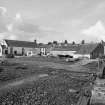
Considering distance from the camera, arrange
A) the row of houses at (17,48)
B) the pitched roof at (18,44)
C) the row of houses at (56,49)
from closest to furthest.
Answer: the row of houses at (56,49)
the row of houses at (17,48)
the pitched roof at (18,44)

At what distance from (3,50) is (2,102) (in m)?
55.9

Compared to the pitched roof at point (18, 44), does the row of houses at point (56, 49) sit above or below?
below

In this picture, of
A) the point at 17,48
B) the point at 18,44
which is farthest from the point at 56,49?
the point at 17,48

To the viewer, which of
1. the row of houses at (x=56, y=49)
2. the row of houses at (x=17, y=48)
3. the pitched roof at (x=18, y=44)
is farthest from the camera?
the pitched roof at (x=18, y=44)

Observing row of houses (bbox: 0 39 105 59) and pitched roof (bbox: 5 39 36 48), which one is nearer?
row of houses (bbox: 0 39 105 59)

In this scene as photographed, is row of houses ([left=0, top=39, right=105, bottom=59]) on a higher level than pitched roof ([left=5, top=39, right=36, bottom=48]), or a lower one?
lower

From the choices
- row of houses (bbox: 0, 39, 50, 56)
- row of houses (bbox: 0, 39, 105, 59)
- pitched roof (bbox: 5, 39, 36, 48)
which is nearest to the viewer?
row of houses (bbox: 0, 39, 105, 59)

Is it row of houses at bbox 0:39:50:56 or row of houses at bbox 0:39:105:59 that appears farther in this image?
row of houses at bbox 0:39:50:56

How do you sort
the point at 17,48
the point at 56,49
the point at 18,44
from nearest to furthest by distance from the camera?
the point at 17,48 → the point at 18,44 → the point at 56,49

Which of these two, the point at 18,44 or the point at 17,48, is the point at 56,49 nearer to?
the point at 18,44

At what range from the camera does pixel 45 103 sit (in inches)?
257

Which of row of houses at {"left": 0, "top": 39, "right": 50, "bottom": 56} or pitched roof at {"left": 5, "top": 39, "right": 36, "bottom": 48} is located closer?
row of houses at {"left": 0, "top": 39, "right": 50, "bottom": 56}

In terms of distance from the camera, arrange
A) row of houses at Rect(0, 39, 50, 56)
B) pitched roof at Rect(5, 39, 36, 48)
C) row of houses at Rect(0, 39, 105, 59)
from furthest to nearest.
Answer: pitched roof at Rect(5, 39, 36, 48) < row of houses at Rect(0, 39, 50, 56) < row of houses at Rect(0, 39, 105, 59)

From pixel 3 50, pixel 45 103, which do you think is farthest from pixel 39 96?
pixel 3 50
